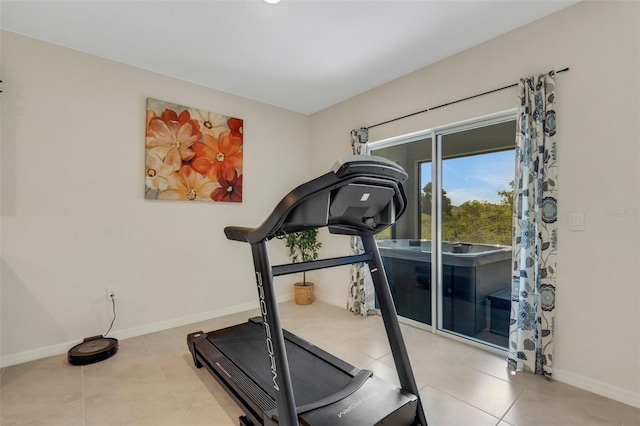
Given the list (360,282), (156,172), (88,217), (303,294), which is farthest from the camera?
(303,294)

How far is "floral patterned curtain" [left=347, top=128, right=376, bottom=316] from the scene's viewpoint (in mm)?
3434

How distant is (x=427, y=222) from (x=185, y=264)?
2.58 metres

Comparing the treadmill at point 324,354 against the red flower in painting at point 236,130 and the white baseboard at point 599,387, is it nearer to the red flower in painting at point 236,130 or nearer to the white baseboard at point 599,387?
the white baseboard at point 599,387

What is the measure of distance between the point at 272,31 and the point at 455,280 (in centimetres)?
270

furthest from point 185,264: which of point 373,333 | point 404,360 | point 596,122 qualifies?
point 596,122

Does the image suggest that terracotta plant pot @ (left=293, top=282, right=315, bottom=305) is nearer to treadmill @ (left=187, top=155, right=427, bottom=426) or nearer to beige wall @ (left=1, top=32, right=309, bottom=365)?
beige wall @ (left=1, top=32, right=309, bottom=365)

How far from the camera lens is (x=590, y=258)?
6.54 feet

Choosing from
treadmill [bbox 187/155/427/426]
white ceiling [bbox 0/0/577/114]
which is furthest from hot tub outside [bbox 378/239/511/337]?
white ceiling [bbox 0/0/577/114]

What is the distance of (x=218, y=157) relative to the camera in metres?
3.41

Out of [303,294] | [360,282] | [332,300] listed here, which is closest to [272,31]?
[360,282]

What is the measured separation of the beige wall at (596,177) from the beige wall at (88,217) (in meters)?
3.10

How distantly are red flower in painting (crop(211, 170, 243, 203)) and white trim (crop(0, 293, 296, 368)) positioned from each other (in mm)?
1278

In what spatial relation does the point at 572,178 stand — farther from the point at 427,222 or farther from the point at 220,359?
the point at 220,359

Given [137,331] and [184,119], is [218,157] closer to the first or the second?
[184,119]
